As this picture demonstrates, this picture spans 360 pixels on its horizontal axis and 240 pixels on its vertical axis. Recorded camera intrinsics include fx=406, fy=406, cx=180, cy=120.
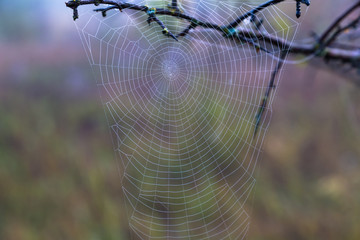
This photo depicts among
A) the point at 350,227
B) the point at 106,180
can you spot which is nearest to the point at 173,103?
the point at 106,180

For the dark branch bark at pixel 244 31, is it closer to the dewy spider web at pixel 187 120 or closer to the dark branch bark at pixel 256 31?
the dark branch bark at pixel 256 31

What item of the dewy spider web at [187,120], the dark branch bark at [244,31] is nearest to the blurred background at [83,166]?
the dewy spider web at [187,120]

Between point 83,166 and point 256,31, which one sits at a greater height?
point 256,31

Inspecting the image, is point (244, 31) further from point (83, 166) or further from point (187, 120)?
point (83, 166)

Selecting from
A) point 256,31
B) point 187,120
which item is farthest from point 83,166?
point 256,31

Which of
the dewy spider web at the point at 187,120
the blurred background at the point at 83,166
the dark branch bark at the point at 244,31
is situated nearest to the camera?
the dark branch bark at the point at 244,31

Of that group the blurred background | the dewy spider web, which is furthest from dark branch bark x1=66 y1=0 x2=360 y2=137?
the blurred background

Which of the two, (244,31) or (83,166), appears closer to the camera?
(244,31)

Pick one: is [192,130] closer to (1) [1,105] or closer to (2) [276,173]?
(2) [276,173]
